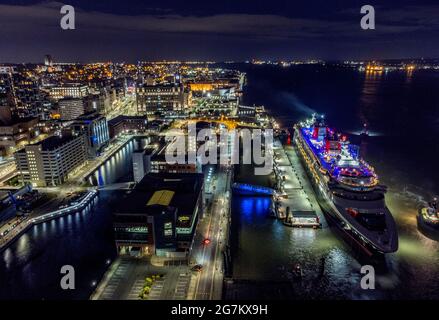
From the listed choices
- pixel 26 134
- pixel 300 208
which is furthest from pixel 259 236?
pixel 26 134

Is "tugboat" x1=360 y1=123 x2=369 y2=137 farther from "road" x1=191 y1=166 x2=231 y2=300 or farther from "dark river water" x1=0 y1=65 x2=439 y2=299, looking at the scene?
"road" x1=191 y1=166 x2=231 y2=300

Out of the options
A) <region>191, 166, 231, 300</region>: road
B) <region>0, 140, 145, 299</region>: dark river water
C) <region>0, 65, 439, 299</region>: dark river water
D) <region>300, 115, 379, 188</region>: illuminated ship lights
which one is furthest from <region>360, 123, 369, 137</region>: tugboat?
<region>0, 140, 145, 299</region>: dark river water

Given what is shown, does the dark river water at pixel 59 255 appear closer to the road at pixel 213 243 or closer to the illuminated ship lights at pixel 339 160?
the road at pixel 213 243

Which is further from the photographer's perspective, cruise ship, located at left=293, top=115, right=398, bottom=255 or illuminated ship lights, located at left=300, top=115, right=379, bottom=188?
illuminated ship lights, located at left=300, top=115, right=379, bottom=188

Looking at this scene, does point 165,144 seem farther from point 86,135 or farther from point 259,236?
point 259,236

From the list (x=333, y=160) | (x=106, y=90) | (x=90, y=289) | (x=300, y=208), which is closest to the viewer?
(x=90, y=289)

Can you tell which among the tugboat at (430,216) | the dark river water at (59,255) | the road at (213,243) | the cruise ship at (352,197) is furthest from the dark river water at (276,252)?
the road at (213,243)
